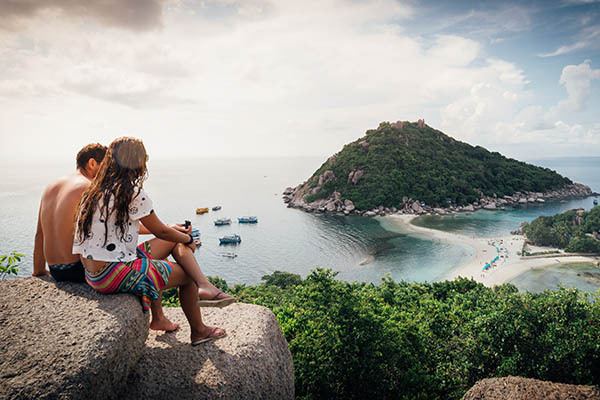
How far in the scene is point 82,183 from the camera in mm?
4168

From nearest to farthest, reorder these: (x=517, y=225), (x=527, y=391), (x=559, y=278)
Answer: (x=527, y=391), (x=559, y=278), (x=517, y=225)

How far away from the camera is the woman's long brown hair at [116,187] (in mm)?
3781

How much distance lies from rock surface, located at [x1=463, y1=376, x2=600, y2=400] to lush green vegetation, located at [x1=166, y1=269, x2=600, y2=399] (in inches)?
109

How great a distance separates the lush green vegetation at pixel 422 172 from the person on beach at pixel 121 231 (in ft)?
216

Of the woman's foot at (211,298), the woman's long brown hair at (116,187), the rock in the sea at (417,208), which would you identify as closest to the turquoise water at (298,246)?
the rock in the sea at (417,208)

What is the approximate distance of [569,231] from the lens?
47.8 meters

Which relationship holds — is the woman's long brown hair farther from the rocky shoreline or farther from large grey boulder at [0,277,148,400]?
the rocky shoreline

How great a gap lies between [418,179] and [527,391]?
7481 centimetres

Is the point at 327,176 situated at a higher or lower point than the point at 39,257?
higher

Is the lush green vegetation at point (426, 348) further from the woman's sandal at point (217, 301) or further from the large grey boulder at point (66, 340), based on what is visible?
the large grey boulder at point (66, 340)

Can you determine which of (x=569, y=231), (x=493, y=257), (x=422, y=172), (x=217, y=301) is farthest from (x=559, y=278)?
(x=422, y=172)

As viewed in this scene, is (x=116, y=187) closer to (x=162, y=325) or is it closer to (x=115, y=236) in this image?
(x=115, y=236)

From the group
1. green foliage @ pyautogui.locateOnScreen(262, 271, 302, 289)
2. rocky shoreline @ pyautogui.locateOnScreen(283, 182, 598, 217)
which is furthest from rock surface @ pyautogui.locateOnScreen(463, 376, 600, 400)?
rocky shoreline @ pyautogui.locateOnScreen(283, 182, 598, 217)

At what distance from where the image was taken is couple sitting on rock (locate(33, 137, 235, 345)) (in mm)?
3809
